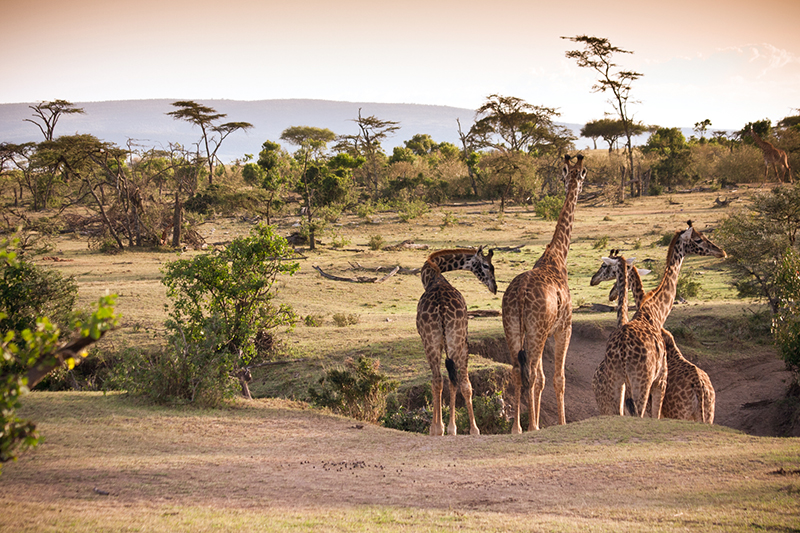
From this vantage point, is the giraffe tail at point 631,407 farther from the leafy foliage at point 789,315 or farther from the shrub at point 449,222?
the shrub at point 449,222

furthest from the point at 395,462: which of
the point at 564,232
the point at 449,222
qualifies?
the point at 449,222

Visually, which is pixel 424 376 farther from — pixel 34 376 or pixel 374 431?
pixel 34 376

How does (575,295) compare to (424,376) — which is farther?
(575,295)

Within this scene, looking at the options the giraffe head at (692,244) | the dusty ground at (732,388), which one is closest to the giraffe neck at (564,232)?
the giraffe head at (692,244)

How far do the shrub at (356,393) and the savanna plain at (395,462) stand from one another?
0.43 m

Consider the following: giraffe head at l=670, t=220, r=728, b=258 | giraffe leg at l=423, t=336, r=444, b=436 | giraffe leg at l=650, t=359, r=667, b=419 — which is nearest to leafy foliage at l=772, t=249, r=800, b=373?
giraffe head at l=670, t=220, r=728, b=258

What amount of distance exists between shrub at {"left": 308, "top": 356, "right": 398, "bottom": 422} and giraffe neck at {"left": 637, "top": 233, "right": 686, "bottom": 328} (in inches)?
145

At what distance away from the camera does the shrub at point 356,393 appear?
7.81 meters

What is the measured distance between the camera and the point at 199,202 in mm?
30359

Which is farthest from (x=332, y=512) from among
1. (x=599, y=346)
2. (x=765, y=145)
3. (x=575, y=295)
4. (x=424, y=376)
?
(x=765, y=145)

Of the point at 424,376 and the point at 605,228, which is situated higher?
the point at 605,228

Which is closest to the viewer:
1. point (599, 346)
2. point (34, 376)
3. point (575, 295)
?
point (34, 376)

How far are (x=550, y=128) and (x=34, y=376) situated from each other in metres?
54.6

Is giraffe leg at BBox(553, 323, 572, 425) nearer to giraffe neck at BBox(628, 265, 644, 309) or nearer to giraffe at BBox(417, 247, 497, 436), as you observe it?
giraffe at BBox(417, 247, 497, 436)
